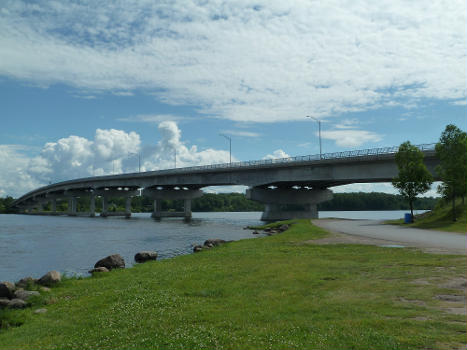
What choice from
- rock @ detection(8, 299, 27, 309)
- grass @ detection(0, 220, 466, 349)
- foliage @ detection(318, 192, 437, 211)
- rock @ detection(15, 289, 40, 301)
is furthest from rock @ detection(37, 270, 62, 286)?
foliage @ detection(318, 192, 437, 211)

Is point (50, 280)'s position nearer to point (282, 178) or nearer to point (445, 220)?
point (445, 220)

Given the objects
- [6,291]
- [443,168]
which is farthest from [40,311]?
[443,168]

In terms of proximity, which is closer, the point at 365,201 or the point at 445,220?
the point at 445,220

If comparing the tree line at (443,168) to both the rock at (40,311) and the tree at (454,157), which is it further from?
the rock at (40,311)

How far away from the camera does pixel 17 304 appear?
47.8 feet

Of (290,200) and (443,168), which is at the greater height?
(443,168)

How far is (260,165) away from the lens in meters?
84.6

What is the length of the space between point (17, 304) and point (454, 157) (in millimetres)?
47283

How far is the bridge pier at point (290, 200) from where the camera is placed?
300ft

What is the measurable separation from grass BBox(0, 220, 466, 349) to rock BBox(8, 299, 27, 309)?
1.91 feet

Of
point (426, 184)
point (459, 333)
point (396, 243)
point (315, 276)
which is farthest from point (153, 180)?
point (459, 333)

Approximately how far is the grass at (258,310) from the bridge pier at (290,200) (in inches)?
2836

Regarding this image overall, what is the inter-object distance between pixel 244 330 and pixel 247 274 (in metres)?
7.75

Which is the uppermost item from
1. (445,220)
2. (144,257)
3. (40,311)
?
(445,220)
